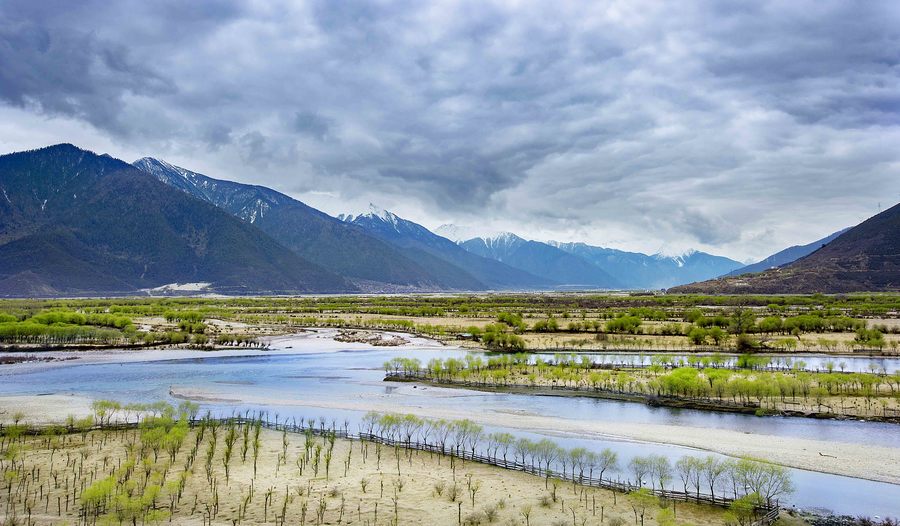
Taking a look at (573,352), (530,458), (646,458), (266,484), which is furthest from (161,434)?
(573,352)

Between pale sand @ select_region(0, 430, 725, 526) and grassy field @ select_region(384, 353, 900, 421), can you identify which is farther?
grassy field @ select_region(384, 353, 900, 421)

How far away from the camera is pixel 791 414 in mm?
49812

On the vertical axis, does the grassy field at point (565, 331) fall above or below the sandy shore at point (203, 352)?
above

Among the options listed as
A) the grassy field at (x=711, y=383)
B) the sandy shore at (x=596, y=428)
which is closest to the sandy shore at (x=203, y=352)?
the sandy shore at (x=596, y=428)

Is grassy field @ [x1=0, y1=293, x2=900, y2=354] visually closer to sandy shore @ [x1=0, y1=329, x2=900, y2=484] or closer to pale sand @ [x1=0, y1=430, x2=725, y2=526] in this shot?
sandy shore @ [x1=0, y1=329, x2=900, y2=484]

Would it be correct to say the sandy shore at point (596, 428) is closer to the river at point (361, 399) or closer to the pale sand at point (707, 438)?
the pale sand at point (707, 438)

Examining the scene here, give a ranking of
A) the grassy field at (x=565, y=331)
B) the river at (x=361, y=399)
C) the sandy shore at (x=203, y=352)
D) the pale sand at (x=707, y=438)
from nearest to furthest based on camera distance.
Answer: the river at (x=361, y=399) → the pale sand at (x=707, y=438) → the sandy shore at (x=203, y=352) → the grassy field at (x=565, y=331)

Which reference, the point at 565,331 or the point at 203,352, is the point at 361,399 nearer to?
the point at 203,352

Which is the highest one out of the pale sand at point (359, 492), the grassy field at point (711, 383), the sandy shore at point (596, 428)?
the grassy field at point (711, 383)

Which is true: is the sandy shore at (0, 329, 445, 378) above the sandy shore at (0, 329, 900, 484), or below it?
above

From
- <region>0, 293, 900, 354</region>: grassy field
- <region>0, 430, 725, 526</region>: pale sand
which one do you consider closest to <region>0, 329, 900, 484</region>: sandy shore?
<region>0, 430, 725, 526</region>: pale sand

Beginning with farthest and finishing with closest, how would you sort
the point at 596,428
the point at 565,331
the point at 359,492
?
1. the point at 565,331
2. the point at 596,428
3. the point at 359,492

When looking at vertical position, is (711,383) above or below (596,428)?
above

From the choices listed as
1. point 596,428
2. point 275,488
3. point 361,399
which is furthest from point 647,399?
point 275,488
